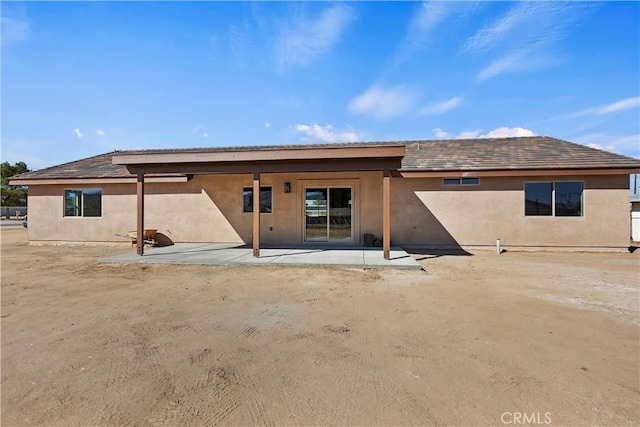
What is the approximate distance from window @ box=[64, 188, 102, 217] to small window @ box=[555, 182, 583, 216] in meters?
18.2

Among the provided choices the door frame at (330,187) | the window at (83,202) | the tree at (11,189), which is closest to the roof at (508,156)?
the door frame at (330,187)

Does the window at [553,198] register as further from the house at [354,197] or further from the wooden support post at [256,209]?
the wooden support post at [256,209]

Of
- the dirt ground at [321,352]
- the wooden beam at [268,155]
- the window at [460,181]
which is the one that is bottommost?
the dirt ground at [321,352]

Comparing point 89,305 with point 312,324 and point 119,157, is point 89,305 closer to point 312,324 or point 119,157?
point 312,324

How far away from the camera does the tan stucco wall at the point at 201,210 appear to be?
1140 centimetres

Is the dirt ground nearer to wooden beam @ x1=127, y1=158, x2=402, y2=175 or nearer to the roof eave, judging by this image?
wooden beam @ x1=127, y1=158, x2=402, y2=175

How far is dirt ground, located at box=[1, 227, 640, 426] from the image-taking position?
222 centimetres

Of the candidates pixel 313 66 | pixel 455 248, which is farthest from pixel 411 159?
pixel 313 66

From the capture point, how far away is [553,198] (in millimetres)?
10445

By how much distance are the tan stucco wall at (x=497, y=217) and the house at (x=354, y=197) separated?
0.04 m

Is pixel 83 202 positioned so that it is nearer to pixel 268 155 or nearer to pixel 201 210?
pixel 201 210

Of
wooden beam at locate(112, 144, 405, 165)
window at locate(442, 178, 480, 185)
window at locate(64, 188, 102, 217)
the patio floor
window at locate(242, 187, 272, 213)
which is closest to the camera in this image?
the patio floor

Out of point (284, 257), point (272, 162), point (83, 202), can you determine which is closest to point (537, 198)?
point (284, 257)

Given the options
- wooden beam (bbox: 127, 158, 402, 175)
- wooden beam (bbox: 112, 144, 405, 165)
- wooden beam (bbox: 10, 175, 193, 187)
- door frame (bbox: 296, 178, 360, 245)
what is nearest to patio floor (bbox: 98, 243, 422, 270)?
door frame (bbox: 296, 178, 360, 245)
